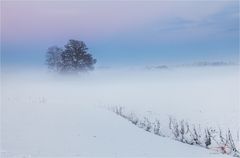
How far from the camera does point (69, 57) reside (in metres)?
34.0

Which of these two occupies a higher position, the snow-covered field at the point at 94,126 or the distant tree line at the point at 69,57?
the distant tree line at the point at 69,57

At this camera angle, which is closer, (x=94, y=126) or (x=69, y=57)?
(x=94, y=126)

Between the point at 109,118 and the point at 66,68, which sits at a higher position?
the point at 66,68

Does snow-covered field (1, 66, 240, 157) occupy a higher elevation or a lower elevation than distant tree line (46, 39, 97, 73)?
lower

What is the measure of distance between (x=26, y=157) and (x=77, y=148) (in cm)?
190

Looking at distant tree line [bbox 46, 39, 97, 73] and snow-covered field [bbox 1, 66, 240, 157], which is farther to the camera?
distant tree line [bbox 46, 39, 97, 73]

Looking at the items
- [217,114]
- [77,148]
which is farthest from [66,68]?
[77,148]

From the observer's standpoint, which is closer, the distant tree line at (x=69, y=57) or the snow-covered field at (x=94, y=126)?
the snow-covered field at (x=94, y=126)

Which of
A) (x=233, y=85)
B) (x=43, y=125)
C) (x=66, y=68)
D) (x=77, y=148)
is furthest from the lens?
(x=233, y=85)

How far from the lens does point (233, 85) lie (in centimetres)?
4150

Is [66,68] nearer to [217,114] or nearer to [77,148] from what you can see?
[217,114]

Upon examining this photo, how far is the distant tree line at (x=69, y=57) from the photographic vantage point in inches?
1334

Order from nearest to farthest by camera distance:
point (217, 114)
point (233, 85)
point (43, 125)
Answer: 1. point (43, 125)
2. point (217, 114)
3. point (233, 85)

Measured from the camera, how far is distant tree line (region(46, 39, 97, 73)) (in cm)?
3388
